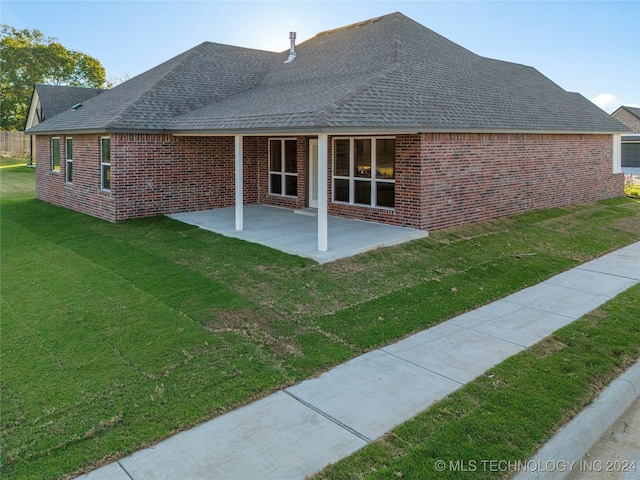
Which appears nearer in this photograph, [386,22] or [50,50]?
[386,22]

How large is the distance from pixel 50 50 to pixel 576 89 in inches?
1950

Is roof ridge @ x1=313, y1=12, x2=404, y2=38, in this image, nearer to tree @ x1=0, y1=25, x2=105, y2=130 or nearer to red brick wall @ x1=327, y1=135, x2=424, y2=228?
red brick wall @ x1=327, y1=135, x2=424, y2=228

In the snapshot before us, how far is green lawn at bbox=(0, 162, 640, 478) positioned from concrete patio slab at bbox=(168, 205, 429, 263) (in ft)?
1.06

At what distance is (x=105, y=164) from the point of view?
13.9 m

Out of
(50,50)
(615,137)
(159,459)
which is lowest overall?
(159,459)

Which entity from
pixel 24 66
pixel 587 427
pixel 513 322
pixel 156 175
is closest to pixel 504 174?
pixel 513 322

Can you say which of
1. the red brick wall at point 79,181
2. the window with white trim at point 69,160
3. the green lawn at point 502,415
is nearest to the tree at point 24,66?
the red brick wall at point 79,181

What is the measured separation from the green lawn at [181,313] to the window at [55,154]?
16.7 ft

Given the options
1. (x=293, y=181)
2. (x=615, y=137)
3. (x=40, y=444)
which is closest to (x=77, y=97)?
(x=293, y=181)

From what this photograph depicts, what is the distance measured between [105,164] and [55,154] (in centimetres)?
500

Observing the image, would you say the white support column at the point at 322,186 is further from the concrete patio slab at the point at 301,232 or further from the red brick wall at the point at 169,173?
the red brick wall at the point at 169,173

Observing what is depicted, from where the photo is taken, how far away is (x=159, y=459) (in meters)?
4.04

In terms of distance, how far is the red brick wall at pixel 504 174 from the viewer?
11.9 meters

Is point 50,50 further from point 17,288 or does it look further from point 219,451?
point 219,451
